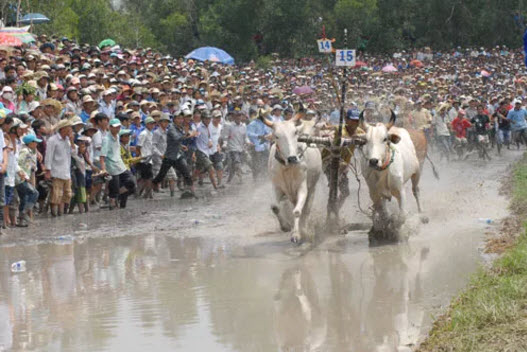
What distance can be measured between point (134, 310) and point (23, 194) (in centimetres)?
581

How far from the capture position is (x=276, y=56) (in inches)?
1882

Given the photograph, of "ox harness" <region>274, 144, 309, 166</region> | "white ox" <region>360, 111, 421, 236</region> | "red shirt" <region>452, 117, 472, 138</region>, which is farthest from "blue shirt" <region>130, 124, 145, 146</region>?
"red shirt" <region>452, 117, 472, 138</region>

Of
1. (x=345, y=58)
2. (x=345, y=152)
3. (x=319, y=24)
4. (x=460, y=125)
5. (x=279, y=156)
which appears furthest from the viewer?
(x=319, y=24)

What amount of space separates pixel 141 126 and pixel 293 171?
647 cm

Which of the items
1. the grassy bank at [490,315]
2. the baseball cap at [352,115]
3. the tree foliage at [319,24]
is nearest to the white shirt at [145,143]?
the baseball cap at [352,115]

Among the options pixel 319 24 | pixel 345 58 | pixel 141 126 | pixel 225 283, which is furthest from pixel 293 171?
pixel 319 24

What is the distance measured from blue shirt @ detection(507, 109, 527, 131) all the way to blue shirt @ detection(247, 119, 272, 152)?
10.1 metres

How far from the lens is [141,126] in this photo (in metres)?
17.2

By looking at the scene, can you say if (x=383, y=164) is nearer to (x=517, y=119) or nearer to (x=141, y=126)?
(x=141, y=126)

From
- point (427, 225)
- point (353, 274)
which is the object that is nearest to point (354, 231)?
point (427, 225)

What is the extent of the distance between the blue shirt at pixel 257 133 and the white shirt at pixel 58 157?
613 cm

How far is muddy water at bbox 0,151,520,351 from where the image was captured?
720 cm

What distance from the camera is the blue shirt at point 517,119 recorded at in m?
26.7

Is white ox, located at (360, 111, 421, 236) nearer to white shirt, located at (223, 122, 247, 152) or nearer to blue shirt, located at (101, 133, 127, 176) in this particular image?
blue shirt, located at (101, 133, 127, 176)
